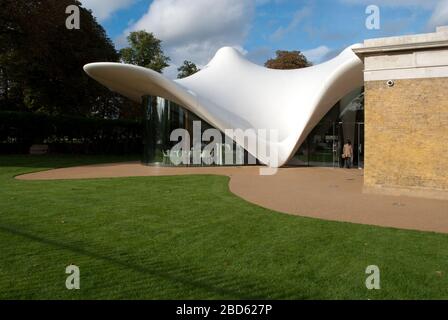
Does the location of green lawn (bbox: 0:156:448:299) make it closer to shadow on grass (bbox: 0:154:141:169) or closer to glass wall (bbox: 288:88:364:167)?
shadow on grass (bbox: 0:154:141:169)

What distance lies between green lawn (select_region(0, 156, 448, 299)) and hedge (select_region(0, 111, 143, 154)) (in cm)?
1928

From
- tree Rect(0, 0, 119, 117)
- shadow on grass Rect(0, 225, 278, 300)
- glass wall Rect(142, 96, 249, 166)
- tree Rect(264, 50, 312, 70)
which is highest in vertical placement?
tree Rect(264, 50, 312, 70)

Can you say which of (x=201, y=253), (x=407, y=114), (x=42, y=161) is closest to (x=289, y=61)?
(x=42, y=161)

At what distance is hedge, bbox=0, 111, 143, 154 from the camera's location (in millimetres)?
26844

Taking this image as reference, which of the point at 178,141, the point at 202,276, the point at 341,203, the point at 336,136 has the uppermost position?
the point at 336,136

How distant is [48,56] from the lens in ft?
90.2

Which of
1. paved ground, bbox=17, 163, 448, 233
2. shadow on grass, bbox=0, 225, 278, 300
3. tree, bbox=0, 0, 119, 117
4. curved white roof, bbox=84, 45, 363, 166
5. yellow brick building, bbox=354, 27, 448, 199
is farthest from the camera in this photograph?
tree, bbox=0, 0, 119, 117

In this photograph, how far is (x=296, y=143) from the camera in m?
19.4

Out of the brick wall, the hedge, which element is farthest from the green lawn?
the hedge

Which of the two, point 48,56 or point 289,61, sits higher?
point 289,61

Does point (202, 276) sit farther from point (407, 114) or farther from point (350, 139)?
point (350, 139)

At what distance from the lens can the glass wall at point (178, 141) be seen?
21.0m

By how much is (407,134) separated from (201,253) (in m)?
7.61
